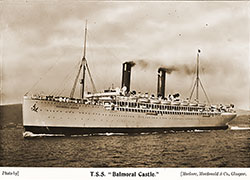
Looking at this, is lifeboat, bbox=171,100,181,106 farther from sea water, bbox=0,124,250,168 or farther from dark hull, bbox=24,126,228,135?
sea water, bbox=0,124,250,168

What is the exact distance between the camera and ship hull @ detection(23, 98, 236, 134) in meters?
13.9

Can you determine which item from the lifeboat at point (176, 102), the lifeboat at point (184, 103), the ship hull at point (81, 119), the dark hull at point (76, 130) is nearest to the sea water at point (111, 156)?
the dark hull at point (76, 130)

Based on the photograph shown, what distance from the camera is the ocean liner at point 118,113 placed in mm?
14023

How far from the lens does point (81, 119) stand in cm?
1491

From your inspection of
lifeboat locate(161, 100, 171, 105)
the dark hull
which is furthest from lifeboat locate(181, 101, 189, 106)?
the dark hull

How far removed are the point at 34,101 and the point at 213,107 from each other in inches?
705

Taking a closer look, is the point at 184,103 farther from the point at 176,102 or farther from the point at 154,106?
the point at 154,106

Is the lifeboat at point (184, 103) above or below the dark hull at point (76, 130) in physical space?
above

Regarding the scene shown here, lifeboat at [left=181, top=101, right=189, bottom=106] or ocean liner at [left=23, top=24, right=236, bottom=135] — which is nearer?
ocean liner at [left=23, top=24, right=236, bottom=135]

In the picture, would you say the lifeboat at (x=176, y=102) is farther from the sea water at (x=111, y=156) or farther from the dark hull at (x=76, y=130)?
the sea water at (x=111, y=156)

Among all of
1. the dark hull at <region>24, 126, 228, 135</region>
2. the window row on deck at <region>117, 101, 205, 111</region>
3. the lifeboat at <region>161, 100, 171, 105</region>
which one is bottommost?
the dark hull at <region>24, 126, 228, 135</region>

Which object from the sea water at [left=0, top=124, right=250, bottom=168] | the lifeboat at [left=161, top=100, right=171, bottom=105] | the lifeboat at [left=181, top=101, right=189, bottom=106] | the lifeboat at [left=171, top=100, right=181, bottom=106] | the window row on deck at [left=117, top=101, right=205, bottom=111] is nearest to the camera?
the sea water at [left=0, top=124, right=250, bottom=168]

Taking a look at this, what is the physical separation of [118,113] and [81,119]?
280cm
